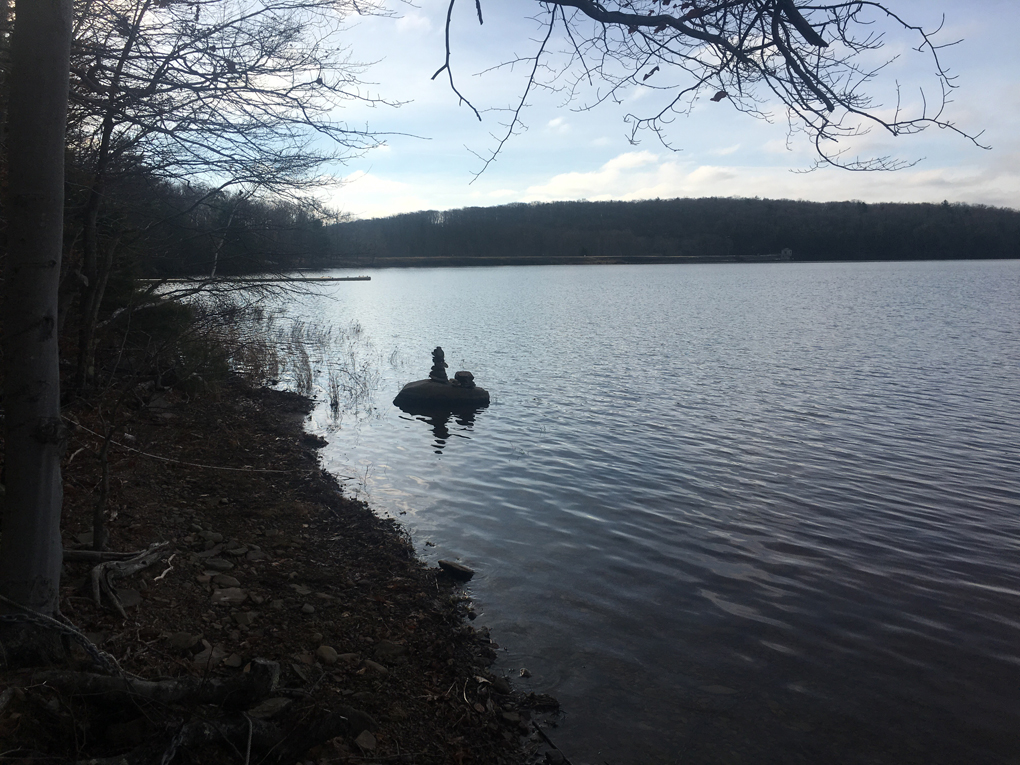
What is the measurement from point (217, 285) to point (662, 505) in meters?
6.73

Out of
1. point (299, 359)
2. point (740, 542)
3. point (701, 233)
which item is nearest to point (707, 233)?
point (701, 233)

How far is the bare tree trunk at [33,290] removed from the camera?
2844mm

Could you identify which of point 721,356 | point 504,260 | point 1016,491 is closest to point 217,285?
point 1016,491

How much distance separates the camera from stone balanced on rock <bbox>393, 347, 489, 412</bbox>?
55.8 feet

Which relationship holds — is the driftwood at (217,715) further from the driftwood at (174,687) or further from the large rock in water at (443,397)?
the large rock in water at (443,397)

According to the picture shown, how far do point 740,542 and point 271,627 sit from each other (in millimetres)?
5598

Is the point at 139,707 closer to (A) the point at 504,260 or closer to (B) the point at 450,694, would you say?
(B) the point at 450,694

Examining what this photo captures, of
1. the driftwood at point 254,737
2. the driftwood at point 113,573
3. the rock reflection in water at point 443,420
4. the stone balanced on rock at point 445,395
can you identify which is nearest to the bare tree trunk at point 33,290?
the driftwood at point 254,737

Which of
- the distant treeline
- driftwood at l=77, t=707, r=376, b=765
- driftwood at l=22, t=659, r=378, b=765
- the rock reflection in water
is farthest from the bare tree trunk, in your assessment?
the distant treeline

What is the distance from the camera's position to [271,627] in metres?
4.99

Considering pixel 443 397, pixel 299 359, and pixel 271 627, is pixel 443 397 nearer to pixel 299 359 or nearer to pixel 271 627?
pixel 299 359

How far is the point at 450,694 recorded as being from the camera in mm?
4766

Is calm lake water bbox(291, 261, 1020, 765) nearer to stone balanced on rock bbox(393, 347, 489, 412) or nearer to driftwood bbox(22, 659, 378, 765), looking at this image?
stone balanced on rock bbox(393, 347, 489, 412)

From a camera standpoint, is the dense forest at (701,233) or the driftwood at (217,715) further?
the dense forest at (701,233)
